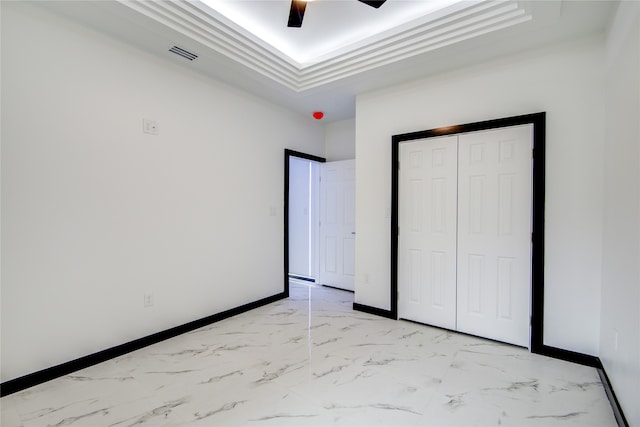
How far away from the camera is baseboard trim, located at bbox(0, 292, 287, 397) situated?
6.96ft

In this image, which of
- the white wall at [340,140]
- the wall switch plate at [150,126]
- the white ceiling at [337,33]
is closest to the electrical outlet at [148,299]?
the wall switch plate at [150,126]

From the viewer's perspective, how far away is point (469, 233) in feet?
10.00

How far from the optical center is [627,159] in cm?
187

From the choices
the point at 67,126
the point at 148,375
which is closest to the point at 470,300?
the point at 148,375

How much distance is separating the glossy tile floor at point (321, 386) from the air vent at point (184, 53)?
8.86ft

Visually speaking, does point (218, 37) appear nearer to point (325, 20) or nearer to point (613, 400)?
point (325, 20)

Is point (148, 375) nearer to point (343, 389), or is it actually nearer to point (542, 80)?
point (343, 389)

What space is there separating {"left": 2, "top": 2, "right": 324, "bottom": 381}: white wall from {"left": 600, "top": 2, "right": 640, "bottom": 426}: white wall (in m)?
3.36

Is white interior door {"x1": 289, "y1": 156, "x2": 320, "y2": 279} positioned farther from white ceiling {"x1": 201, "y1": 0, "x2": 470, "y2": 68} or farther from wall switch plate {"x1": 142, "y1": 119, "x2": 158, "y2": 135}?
wall switch plate {"x1": 142, "y1": 119, "x2": 158, "y2": 135}

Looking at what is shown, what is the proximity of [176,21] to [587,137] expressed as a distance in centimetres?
342

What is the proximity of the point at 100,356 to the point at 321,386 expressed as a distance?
6.03ft

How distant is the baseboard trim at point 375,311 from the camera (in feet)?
11.6

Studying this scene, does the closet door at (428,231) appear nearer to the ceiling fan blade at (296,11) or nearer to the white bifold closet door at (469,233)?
the white bifold closet door at (469,233)

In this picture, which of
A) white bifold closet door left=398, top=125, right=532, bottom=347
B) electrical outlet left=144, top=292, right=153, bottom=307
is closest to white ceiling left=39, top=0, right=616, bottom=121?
white bifold closet door left=398, top=125, right=532, bottom=347
